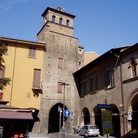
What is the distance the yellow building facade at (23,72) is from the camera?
24547 millimetres

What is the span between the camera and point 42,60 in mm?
27328

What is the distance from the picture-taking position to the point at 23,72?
25.7m

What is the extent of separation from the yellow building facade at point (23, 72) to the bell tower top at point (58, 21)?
4.74 meters

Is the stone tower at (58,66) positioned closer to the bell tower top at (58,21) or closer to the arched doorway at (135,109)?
the bell tower top at (58,21)

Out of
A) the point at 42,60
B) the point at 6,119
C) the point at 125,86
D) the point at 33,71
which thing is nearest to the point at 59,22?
the point at 42,60

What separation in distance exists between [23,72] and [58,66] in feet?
17.3

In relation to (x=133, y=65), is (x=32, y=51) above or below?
above

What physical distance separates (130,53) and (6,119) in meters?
13.0

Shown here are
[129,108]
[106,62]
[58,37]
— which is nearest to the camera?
[129,108]

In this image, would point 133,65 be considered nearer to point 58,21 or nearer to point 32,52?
point 32,52

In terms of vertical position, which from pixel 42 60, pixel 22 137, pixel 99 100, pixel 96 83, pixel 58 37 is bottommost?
pixel 22 137

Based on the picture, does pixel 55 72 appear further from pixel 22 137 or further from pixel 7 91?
pixel 22 137

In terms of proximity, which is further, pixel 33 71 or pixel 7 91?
pixel 33 71

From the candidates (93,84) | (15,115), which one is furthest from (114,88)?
(15,115)
